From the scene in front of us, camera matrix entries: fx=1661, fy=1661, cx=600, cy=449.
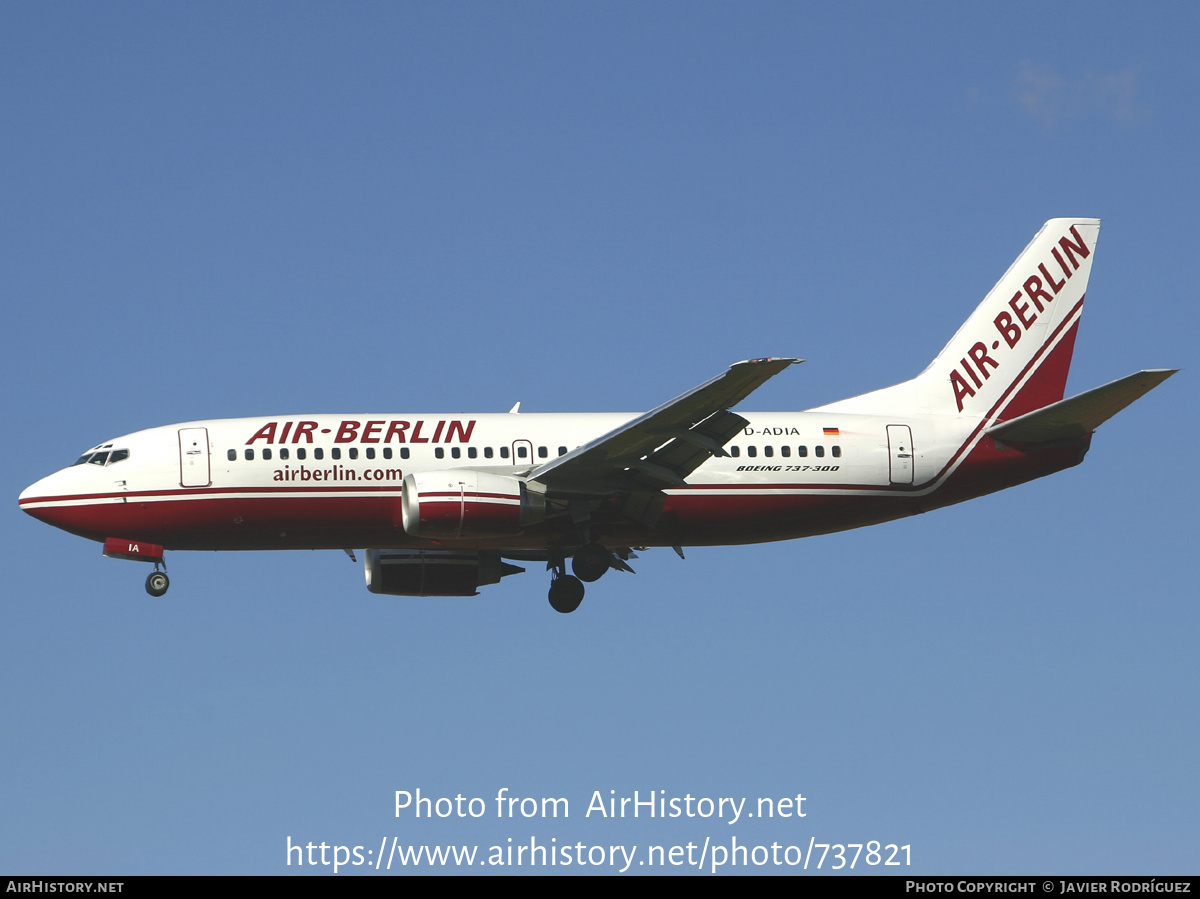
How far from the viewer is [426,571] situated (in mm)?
42781

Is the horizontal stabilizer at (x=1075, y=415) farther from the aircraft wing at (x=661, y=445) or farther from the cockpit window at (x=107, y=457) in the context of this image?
the cockpit window at (x=107, y=457)

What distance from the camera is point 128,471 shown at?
39.6m

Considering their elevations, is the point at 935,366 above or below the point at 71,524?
above

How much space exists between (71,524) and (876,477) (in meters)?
19.5

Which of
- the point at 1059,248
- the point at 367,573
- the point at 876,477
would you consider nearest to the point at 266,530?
the point at 367,573

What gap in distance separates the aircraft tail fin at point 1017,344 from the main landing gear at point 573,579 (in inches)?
319

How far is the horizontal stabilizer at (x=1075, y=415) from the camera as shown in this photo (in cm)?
3781

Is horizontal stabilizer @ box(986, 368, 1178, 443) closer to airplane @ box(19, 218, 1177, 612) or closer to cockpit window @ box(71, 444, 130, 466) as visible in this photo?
airplane @ box(19, 218, 1177, 612)

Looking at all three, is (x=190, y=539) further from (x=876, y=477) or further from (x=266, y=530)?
(x=876, y=477)

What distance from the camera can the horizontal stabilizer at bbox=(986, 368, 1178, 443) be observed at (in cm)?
3781

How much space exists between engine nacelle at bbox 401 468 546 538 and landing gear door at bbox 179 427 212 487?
190 inches

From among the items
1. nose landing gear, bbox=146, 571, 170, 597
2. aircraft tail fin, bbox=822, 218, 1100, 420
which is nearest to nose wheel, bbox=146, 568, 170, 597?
nose landing gear, bbox=146, 571, 170, 597

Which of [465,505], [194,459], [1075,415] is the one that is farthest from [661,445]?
[194,459]

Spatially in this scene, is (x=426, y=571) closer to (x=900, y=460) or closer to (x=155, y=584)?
(x=155, y=584)
